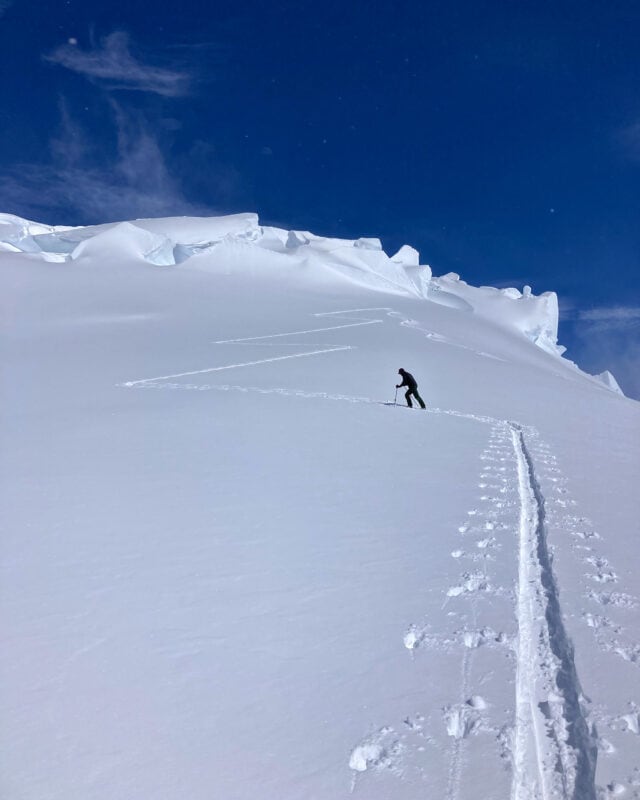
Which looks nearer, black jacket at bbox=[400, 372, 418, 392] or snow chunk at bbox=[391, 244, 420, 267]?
black jacket at bbox=[400, 372, 418, 392]

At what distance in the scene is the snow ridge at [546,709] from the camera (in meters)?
3.00

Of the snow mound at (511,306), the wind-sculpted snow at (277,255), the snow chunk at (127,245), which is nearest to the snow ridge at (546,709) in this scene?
the wind-sculpted snow at (277,255)

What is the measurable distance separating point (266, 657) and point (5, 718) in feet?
4.92

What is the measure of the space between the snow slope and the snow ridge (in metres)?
0.01

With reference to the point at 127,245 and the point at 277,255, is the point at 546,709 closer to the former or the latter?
the point at 277,255

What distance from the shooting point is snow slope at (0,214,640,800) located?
3.11 meters

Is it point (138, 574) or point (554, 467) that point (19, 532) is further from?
point (554, 467)

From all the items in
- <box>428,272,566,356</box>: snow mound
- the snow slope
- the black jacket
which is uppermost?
<box>428,272,566,356</box>: snow mound

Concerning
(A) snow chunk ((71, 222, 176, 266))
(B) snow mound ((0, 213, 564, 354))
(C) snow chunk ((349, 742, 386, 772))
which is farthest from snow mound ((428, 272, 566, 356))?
(C) snow chunk ((349, 742, 386, 772))

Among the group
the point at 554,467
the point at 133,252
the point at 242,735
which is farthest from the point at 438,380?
the point at 133,252

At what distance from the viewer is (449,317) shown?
41.5 meters

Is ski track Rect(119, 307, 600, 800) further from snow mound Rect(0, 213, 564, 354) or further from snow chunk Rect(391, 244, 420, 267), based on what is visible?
snow chunk Rect(391, 244, 420, 267)

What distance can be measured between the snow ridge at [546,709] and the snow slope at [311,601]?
1cm

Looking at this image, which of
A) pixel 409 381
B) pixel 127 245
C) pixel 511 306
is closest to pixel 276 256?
pixel 127 245
